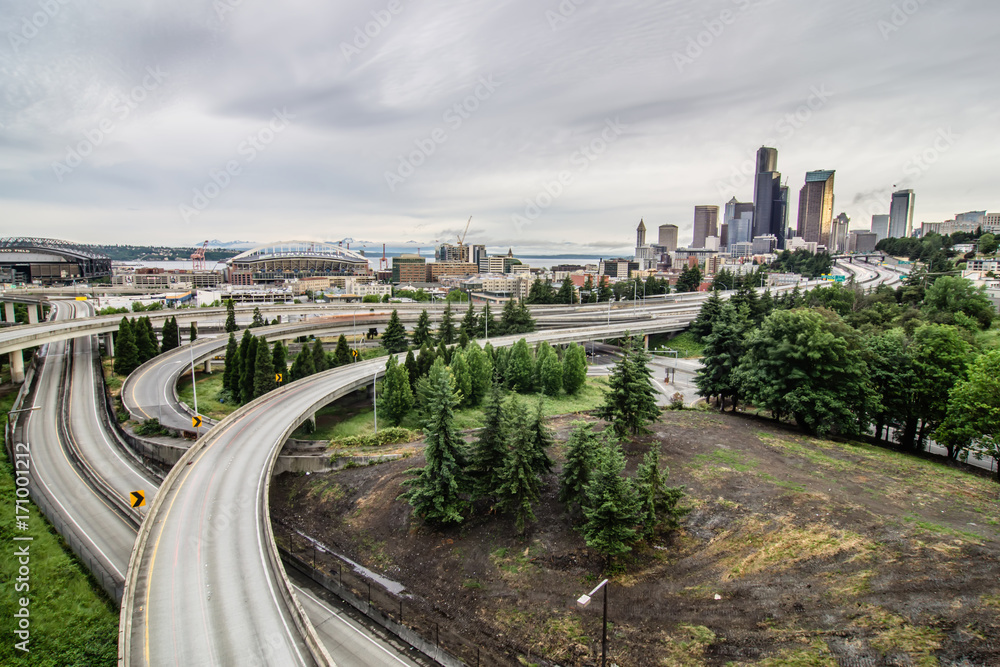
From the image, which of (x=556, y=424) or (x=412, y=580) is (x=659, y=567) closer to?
(x=412, y=580)

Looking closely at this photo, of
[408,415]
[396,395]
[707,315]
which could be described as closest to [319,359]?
[396,395]

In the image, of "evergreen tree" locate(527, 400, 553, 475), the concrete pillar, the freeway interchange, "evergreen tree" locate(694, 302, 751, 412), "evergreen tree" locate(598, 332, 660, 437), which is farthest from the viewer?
the concrete pillar

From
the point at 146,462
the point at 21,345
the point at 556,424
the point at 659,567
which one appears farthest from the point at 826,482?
the point at 21,345

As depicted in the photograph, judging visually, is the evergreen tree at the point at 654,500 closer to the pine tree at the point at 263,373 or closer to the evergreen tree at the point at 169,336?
the pine tree at the point at 263,373

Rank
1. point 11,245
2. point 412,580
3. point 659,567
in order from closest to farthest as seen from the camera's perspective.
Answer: point 659,567
point 412,580
point 11,245

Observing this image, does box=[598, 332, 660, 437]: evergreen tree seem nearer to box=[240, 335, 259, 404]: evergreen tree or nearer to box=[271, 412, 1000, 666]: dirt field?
box=[271, 412, 1000, 666]: dirt field

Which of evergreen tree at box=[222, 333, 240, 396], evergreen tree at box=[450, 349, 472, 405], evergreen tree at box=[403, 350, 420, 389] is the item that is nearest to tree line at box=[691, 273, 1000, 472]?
evergreen tree at box=[450, 349, 472, 405]
